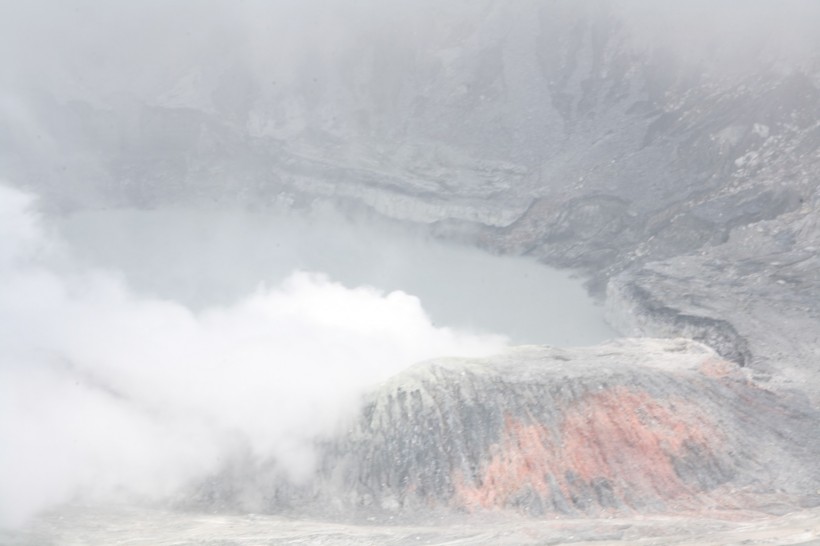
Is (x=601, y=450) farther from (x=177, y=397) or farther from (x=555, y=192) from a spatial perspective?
(x=555, y=192)

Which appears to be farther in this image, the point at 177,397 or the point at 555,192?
the point at 555,192

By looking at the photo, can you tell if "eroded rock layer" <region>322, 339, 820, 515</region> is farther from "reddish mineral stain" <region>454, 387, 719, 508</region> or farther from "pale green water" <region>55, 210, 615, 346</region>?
"pale green water" <region>55, 210, 615, 346</region>

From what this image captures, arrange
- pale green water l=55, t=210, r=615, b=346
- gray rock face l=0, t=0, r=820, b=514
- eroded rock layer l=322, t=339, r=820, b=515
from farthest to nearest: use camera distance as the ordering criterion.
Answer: pale green water l=55, t=210, r=615, b=346 → gray rock face l=0, t=0, r=820, b=514 → eroded rock layer l=322, t=339, r=820, b=515

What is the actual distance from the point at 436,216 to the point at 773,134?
13846 millimetres

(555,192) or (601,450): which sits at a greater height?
(555,192)

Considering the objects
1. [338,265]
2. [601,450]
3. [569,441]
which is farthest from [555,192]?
[601,450]

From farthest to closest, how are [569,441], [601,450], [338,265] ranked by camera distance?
[338,265] < [569,441] < [601,450]

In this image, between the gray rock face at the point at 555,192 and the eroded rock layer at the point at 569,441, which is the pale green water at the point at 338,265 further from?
the eroded rock layer at the point at 569,441

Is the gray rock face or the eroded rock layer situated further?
the gray rock face

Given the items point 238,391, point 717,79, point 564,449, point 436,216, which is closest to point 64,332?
point 238,391

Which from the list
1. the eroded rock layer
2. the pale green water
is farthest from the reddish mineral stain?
the pale green water

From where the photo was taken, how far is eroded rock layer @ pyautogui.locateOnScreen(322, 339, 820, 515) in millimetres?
23047

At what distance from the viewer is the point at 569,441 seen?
2408 centimetres

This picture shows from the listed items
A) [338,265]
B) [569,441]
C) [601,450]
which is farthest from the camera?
[338,265]
